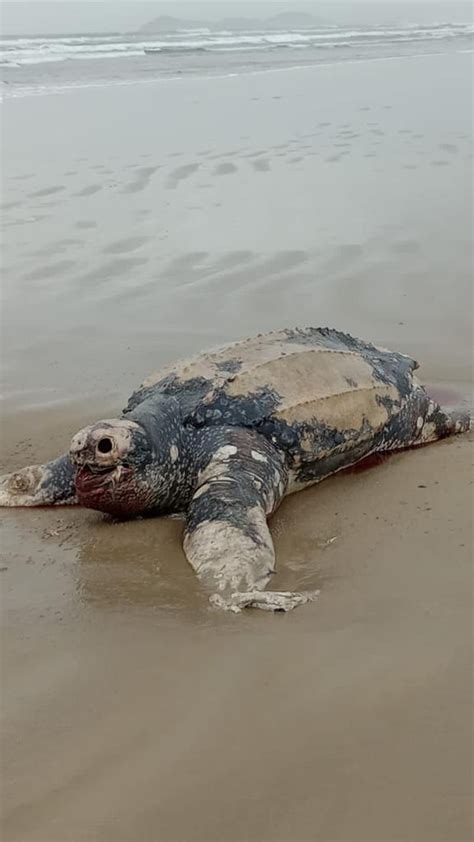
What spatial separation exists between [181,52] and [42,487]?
68.7ft

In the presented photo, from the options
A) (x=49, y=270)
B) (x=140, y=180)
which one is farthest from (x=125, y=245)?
(x=140, y=180)

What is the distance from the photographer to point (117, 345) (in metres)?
4.90

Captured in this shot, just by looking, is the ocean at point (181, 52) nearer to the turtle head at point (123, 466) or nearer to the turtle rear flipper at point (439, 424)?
the turtle rear flipper at point (439, 424)

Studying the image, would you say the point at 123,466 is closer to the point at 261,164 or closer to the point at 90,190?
the point at 90,190

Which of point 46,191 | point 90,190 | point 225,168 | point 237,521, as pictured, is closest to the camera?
point 237,521

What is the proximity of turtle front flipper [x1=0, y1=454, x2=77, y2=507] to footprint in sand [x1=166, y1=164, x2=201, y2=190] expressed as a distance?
5353 millimetres

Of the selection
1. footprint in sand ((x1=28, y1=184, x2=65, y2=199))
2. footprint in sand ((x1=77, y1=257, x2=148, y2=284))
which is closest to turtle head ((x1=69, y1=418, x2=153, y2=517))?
footprint in sand ((x1=77, y1=257, x2=148, y2=284))

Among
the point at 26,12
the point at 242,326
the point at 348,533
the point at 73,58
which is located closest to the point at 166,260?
the point at 242,326

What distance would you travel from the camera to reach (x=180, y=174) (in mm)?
8609

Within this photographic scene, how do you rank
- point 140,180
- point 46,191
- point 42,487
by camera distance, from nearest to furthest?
point 42,487 < point 46,191 < point 140,180

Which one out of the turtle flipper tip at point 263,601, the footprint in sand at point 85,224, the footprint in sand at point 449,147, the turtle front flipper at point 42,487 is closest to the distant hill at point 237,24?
the footprint in sand at point 449,147

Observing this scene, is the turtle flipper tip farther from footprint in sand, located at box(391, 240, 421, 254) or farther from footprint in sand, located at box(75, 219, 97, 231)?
footprint in sand, located at box(75, 219, 97, 231)

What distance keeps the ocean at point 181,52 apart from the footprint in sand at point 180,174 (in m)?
6.37

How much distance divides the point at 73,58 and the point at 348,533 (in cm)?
1953
